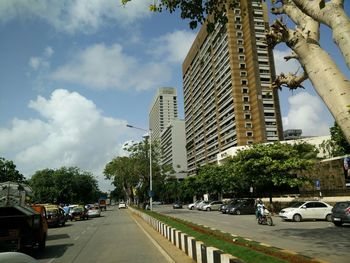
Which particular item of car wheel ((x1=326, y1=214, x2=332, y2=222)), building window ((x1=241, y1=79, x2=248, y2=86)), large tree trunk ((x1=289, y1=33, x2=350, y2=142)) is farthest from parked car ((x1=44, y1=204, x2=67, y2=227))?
building window ((x1=241, y1=79, x2=248, y2=86))

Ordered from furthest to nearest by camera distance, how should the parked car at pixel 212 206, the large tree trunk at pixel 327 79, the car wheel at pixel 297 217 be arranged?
the parked car at pixel 212 206, the car wheel at pixel 297 217, the large tree trunk at pixel 327 79

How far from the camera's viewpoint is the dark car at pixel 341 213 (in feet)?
75.0

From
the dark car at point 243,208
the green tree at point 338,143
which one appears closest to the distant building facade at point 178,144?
the green tree at point 338,143

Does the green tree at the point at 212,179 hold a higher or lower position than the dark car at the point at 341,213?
higher

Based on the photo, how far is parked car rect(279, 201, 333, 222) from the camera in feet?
94.9

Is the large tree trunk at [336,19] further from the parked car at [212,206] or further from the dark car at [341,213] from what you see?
the parked car at [212,206]

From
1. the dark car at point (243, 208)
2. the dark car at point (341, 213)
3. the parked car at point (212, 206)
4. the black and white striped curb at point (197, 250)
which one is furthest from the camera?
the parked car at point (212, 206)

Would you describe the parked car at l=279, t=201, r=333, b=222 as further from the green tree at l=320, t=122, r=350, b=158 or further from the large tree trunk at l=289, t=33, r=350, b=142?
the large tree trunk at l=289, t=33, r=350, b=142

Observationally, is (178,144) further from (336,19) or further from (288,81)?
(336,19)

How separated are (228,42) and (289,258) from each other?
105849mm

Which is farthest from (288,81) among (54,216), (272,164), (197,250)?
(272,164)

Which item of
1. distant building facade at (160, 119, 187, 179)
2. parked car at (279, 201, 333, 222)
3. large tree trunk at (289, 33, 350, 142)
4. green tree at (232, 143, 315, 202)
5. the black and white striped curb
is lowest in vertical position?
the black and white striped curb

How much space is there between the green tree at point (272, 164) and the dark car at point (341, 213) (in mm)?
12006

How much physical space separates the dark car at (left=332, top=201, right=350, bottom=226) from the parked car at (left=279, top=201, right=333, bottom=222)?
4.75 m
